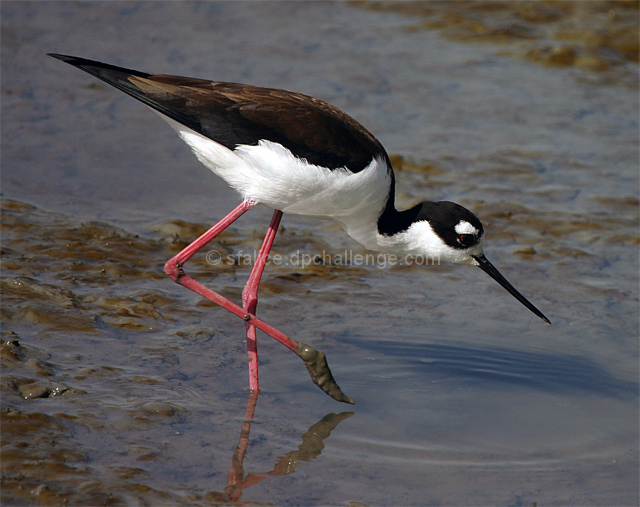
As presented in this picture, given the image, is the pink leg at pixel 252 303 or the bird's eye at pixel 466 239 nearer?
the pink leg at pixel 252 303

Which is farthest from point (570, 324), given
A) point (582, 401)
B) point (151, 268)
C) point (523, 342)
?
point (151, 268)

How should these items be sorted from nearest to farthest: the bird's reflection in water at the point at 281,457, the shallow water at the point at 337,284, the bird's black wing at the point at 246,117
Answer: the bird's reflection in water at the point at 281,457 < the shallow water at the point at 337,284 < the bird's black wing at the point at 246,117

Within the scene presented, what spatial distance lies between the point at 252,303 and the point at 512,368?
134cm

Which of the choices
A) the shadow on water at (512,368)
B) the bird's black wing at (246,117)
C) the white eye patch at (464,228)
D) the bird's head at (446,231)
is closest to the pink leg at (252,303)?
the bird's black wing at (246,117)

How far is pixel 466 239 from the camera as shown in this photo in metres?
3.91

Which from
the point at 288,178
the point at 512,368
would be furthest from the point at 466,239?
the point at 288,178

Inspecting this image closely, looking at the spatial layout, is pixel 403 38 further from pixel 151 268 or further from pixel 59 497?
pixel 59 497

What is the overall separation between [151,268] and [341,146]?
1.54 m

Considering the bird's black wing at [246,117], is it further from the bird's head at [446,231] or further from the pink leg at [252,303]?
the bird's head at [446,231]

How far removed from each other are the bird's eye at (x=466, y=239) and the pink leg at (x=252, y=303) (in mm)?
908

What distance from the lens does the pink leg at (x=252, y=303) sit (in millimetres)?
3576

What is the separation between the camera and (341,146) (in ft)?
11.6

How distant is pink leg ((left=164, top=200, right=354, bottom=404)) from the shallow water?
0.41ft

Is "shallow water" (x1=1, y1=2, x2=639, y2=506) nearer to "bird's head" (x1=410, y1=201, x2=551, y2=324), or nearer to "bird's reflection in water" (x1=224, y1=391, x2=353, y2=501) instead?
"bird's reflection in water" (x1=224, y1=391, x2=353, y2=501)
